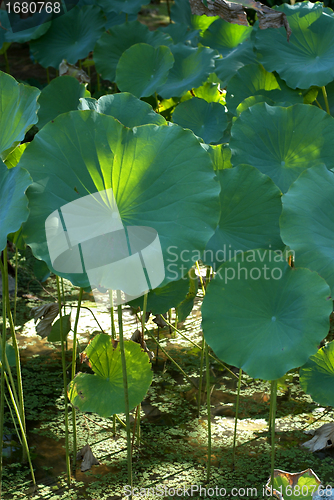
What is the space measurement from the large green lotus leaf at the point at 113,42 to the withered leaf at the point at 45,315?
1.88m

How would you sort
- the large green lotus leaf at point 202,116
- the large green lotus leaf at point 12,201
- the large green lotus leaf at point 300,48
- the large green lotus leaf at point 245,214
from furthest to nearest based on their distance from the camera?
the large green lotus leaf at point 202,116 → the large green lotus leaf at point 300,48 → the large green lotus leaf at point 245,214 → the large green lotus leaf at point 12,201

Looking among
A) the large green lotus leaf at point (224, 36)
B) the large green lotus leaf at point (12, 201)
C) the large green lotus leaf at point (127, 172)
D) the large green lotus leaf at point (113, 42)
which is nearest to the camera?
the large green lotus leaf at point (12, 201)

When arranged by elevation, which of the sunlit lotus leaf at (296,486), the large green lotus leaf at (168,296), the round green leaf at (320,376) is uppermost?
the large green lotus leaf at (168,296)

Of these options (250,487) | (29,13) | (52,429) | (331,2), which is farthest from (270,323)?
(331,2)

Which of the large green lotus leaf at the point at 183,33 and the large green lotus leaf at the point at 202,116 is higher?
the large green lotus leaf at the point at 183,33

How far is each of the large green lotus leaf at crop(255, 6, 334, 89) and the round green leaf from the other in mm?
1299

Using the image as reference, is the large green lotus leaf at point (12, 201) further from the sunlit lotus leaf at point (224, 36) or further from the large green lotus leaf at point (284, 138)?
the sunlit lotus leaf at point (224, 36)

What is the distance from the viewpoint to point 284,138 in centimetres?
152

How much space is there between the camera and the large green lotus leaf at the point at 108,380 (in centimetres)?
130

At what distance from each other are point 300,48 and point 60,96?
46.1 inches

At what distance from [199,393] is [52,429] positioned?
540 millimetres

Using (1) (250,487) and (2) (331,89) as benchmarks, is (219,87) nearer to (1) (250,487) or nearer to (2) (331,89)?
(2) (331,89)

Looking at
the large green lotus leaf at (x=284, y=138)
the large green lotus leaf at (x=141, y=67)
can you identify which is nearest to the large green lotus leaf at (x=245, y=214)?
the large green lotus leaf at (x=284, y=138)

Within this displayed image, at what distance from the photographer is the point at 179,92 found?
237 cm
